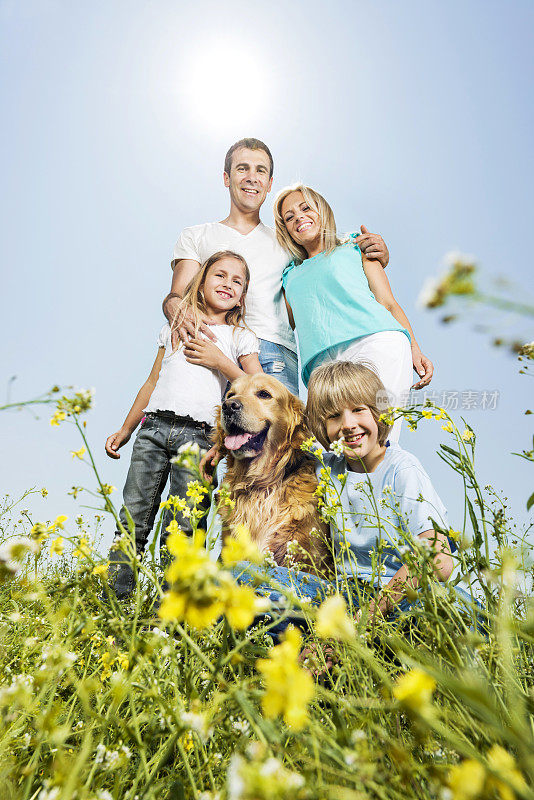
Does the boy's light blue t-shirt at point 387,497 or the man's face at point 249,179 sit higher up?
the man's face at point 249,179

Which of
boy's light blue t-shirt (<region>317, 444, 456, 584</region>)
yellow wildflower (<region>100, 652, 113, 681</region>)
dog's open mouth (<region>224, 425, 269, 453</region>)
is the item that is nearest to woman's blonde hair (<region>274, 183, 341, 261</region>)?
dog's open mouth (<region>224, 425, 269, 453</region>)

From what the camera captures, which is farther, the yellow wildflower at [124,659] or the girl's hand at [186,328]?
the girl's hand at [186,328]

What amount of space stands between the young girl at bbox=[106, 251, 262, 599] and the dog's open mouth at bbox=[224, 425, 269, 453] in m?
0.14

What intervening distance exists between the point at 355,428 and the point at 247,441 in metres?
0.43

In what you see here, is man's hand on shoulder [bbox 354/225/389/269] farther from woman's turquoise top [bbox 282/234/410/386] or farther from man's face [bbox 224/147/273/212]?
man's face [bbox 224/147/273/212]

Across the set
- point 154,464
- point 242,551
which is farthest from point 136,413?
point 242,551

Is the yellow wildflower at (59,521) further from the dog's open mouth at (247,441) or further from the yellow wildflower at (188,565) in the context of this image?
the dog's open mouth at (247,441)

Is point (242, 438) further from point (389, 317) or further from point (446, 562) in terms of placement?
point (446, 562)

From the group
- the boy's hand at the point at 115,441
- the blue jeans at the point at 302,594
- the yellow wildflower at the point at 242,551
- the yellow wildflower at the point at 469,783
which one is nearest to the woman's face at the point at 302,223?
the boy's hand at the point at 115,441

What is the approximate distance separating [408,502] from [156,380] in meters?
Answer: 1.30

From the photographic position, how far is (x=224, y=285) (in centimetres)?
233

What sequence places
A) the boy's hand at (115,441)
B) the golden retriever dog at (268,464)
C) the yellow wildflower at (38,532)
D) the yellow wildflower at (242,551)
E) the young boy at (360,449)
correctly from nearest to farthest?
the yellow wildflower at (242,551)
the yellow wildflower at (38,532)
the young boy at (360,449)
the golden retriever dog at (268,464)
the boy's hand at (115,441)

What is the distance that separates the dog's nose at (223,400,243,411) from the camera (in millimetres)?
2004

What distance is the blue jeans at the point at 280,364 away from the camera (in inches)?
86.7
